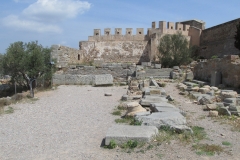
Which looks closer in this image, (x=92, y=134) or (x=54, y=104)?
(x=92, y=134)

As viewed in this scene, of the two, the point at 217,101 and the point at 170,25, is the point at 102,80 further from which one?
the point at 170,25

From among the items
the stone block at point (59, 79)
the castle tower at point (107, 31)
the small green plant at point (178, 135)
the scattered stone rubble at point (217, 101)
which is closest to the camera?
the small green plant at point (178, 135)

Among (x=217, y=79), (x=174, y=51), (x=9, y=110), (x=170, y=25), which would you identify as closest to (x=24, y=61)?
(x=9, y=110)

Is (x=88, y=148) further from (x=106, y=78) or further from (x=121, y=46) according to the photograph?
(x=121, y=46)

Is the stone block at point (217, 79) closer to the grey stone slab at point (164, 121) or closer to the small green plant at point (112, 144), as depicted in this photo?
the grey stone slab at point (164, 121)

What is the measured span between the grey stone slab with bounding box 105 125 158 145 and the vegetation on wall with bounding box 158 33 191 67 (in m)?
19.0

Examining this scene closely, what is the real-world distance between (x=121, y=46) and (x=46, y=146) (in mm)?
27628

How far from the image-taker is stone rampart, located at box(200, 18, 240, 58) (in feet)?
88.7

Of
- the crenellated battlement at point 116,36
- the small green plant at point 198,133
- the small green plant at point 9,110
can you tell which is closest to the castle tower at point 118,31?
the crenellated battlement at point 116,36

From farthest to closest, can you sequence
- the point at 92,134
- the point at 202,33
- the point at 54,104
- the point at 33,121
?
the point at 202,33 → the point at 54,104 → the point at 33,121 → the point at 92,134

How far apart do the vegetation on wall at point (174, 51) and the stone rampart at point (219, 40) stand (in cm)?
580

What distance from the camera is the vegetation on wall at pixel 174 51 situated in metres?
23.7

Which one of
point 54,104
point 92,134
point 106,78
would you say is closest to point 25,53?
point 54,104

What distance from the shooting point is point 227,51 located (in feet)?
89.7
